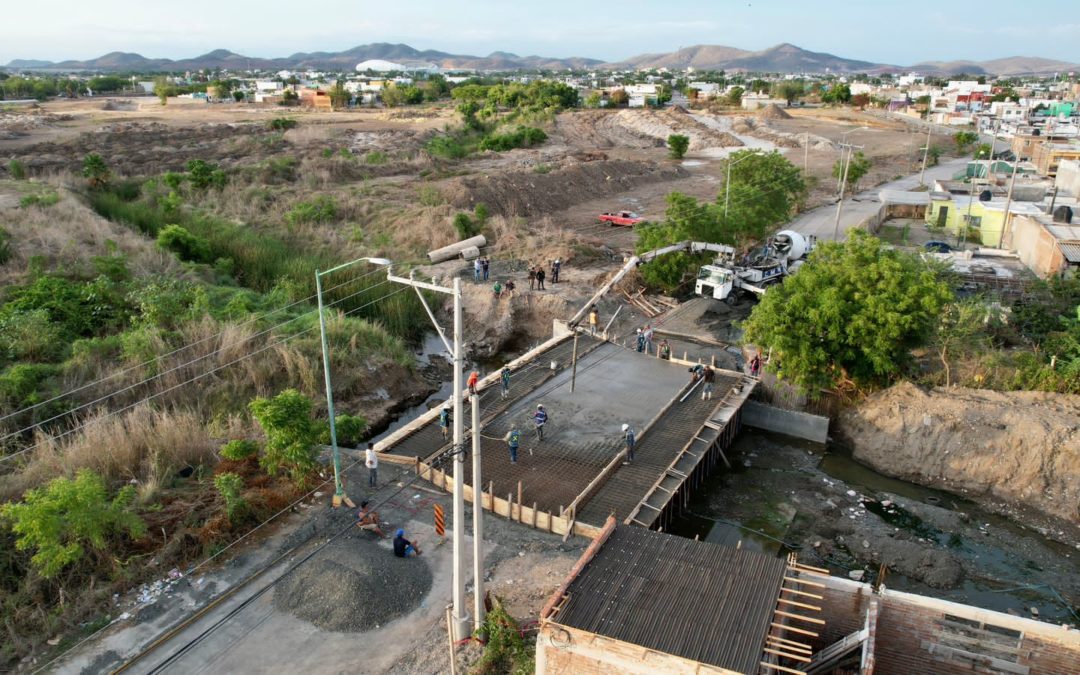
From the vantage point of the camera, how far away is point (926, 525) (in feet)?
78.3

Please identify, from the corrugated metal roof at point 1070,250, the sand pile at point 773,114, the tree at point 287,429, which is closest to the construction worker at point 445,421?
the tree at point 287,429

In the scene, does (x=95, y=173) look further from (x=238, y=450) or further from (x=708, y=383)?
(x=708, y=383)

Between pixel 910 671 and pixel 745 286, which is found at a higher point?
pixel 745 286

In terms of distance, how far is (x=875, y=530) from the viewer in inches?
919

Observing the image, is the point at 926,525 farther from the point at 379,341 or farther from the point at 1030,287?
the point at 379,341

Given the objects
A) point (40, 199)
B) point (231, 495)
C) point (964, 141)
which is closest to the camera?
point (231, 495)

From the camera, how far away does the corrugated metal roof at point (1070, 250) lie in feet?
117

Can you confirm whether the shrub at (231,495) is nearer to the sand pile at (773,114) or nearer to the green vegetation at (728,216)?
the green vegetation at (728,216)

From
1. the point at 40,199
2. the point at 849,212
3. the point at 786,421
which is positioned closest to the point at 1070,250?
the point at 786,421

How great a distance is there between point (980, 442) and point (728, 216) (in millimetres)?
21479

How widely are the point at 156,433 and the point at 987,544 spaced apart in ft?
88.0

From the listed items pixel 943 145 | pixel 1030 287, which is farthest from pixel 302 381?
pixel 943 145

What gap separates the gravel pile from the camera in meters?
17.0

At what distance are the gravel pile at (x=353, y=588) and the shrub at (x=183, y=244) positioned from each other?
28063 mm
